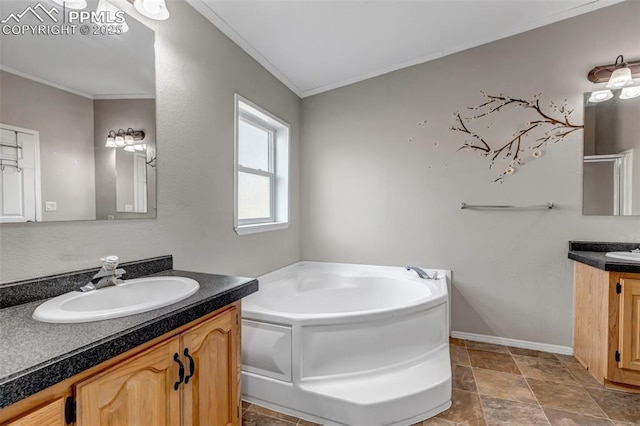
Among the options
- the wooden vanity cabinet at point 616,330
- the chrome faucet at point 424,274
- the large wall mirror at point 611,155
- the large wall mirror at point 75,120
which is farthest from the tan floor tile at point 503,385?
the large wall mirror at point 75,120

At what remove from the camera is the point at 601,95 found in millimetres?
2443

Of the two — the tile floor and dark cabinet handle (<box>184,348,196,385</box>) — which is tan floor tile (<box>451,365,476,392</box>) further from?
dark cabinet handle (<box>184,348,196,385</box>)

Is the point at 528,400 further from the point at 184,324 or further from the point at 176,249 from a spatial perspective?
the point at 176,249

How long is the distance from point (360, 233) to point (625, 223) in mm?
2158

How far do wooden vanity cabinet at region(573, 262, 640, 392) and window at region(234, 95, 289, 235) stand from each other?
2.56m

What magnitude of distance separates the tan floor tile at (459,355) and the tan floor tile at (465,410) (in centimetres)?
43

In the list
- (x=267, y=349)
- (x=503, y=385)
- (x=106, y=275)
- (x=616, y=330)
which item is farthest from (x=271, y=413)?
(x=616, y=330)

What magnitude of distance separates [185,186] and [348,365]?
4.82 feet

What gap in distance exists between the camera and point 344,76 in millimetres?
3125

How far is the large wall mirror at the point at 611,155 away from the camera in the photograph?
238 cm

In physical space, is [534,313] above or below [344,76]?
below

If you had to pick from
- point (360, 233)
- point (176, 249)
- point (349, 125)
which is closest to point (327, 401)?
point (176, 249)

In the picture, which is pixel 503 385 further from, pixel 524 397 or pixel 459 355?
pixel 459 355

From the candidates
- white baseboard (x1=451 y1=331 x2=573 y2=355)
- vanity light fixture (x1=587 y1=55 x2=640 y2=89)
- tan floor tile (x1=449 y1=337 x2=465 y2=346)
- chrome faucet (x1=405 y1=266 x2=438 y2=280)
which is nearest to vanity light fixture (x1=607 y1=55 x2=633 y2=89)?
vanity light fixture (x1=587 y1=55 x2=640 y2=89)
